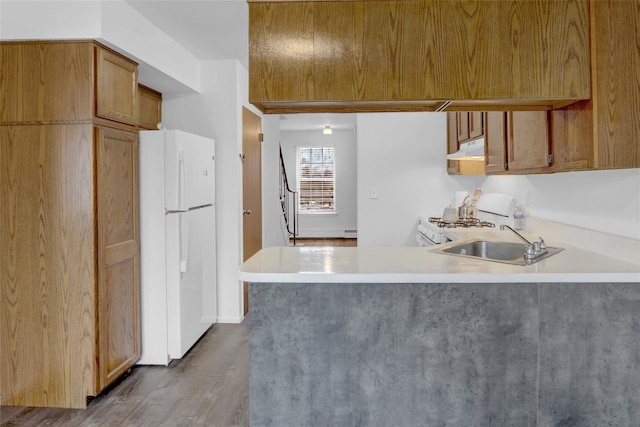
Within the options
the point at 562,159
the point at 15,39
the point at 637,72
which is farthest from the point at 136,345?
the point at 637,72

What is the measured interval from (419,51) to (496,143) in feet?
4.45

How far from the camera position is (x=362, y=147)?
174 inches

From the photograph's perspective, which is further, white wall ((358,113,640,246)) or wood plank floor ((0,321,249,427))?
white wall ((358,113,640,246))

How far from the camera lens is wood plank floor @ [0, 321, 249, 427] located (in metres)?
2.47

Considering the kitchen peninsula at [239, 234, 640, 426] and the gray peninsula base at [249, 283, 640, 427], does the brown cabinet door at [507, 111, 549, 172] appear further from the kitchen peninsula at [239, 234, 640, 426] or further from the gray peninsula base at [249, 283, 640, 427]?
the gray peninsula base at [249, 283, 640, 427]

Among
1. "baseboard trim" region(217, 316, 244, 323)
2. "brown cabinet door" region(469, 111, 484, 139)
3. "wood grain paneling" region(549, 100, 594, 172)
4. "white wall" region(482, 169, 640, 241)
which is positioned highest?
"brown cabinet door" region(469, 111, 484, 139)

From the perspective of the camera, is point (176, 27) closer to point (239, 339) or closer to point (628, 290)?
point (239, 339)

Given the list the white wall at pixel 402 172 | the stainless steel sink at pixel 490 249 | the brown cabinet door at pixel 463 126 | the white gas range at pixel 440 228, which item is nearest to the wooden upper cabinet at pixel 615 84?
the stainless steel sink at pixel 490 249

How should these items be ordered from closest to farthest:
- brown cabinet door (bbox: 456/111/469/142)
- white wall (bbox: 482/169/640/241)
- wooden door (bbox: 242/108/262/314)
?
white wall (bbox: 482/169/640/241) < brown cabinet door (bbox: 456/111/469/142) < wooden door (bbox: 242/108/262/314)

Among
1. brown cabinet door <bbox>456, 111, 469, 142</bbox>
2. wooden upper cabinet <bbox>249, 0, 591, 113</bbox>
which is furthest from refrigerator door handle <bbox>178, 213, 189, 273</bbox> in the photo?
brown cabinet door <bbox>456, 111, 469, 142</bbox>

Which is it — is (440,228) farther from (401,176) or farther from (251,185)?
(251,185)

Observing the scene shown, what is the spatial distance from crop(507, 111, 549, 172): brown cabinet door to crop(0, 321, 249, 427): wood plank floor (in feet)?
6.75

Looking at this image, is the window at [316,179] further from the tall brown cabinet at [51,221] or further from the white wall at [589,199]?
the tall brown cabinet at [51,221]

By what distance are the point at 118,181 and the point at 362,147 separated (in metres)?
2.33
